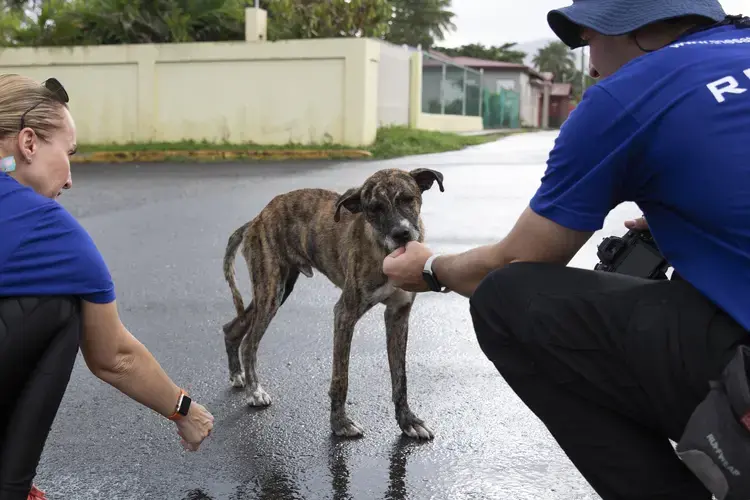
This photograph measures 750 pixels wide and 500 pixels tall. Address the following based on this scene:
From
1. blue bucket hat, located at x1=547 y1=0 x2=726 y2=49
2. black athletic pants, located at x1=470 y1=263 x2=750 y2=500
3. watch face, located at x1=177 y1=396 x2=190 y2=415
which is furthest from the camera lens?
watch face, located at x1=177 y1=396 x2=190 y2=415

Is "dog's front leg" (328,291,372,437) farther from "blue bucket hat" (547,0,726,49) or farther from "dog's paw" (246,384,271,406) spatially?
"blue bucket hat" (547,0,726,49)

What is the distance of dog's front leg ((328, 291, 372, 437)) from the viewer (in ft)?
14.0

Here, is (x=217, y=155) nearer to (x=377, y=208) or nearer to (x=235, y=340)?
(x=235, y=340)

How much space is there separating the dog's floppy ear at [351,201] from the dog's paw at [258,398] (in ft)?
3.55

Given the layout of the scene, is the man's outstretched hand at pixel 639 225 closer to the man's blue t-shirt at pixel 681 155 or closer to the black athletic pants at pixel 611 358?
the black athletic pants at pixel 611 358

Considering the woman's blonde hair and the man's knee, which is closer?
the man's knee

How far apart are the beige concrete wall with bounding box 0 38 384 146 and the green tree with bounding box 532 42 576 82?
3661 inches

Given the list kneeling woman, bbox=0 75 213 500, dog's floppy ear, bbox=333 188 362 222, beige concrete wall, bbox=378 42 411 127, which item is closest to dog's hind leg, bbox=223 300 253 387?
dog's floppy ear, bbox=333 188 362 222

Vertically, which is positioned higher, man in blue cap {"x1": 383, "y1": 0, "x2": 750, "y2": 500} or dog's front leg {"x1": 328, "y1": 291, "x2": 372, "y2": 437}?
man in blue cap {"x1": 383, "y1": 0, "x2": 750, "y2": 500}

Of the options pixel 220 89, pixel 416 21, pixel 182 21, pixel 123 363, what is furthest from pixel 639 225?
pixel 416 21

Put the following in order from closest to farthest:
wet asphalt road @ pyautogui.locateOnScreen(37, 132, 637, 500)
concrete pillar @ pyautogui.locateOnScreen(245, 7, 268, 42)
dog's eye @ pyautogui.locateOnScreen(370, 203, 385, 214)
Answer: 1. wet asphalt road @ pyautogui.locateOnScreen(37, 132, 637, 500)
2. dog's eye @ pyautogui.locateOnScreen(370, 203, 385, 214)
3. concrete pillar @ pyautogui.locateOnScreen(245, 7, 268, 42)

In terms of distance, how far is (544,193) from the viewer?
8.67 ft

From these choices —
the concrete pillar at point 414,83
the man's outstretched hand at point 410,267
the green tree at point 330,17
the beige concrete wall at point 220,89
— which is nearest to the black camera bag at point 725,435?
the man's outstretched hand at point 410,267

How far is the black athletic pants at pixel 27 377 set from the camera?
9.27ft
